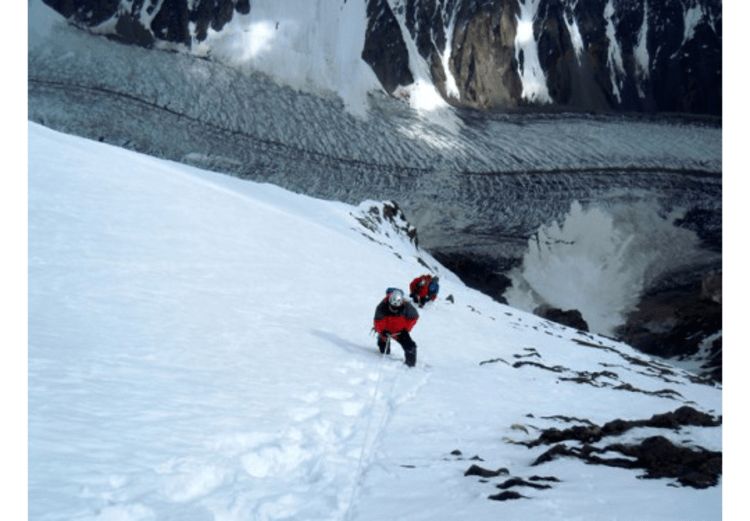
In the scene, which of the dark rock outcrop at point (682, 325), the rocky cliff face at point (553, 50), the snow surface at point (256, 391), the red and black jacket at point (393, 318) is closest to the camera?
the snow surface at point (256, 391)

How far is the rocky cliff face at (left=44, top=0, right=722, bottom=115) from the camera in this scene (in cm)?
6669

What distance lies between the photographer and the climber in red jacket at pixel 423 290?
15.0 meters

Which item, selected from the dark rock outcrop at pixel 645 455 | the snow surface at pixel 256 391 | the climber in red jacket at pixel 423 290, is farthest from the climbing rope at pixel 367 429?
the climber in red jacket at pixel 423 290

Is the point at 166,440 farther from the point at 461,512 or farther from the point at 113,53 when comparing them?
the point at 113,53

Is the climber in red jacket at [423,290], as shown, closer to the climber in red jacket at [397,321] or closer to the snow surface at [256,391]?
the snow surface at [256,391]

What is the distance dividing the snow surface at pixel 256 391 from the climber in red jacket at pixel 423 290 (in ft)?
0.85

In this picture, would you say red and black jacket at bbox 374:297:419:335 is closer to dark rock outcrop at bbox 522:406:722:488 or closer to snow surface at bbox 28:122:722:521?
snow surface at bbox 28:122:722:521

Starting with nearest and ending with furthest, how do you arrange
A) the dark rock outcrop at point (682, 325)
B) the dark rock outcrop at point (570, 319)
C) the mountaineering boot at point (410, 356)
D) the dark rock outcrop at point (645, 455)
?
the dark rock outcrop at point (645, 455)
the mountaineering boot at point (410, 356)
the dark rock outcrop at point (570, 319)
the dark rock outcrop at point (682, 325)

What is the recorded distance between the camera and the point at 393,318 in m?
9.14

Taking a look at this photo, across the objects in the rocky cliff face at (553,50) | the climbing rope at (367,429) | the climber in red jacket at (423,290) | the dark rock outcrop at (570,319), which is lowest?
the dark rock outcrop at (570,319)

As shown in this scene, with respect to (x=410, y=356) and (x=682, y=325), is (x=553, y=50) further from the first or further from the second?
(x=410, y=356)

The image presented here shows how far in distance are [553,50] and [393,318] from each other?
6700 cm

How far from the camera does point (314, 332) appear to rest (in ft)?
31.6

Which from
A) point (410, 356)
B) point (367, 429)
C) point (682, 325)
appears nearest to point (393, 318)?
point (410, 356)
